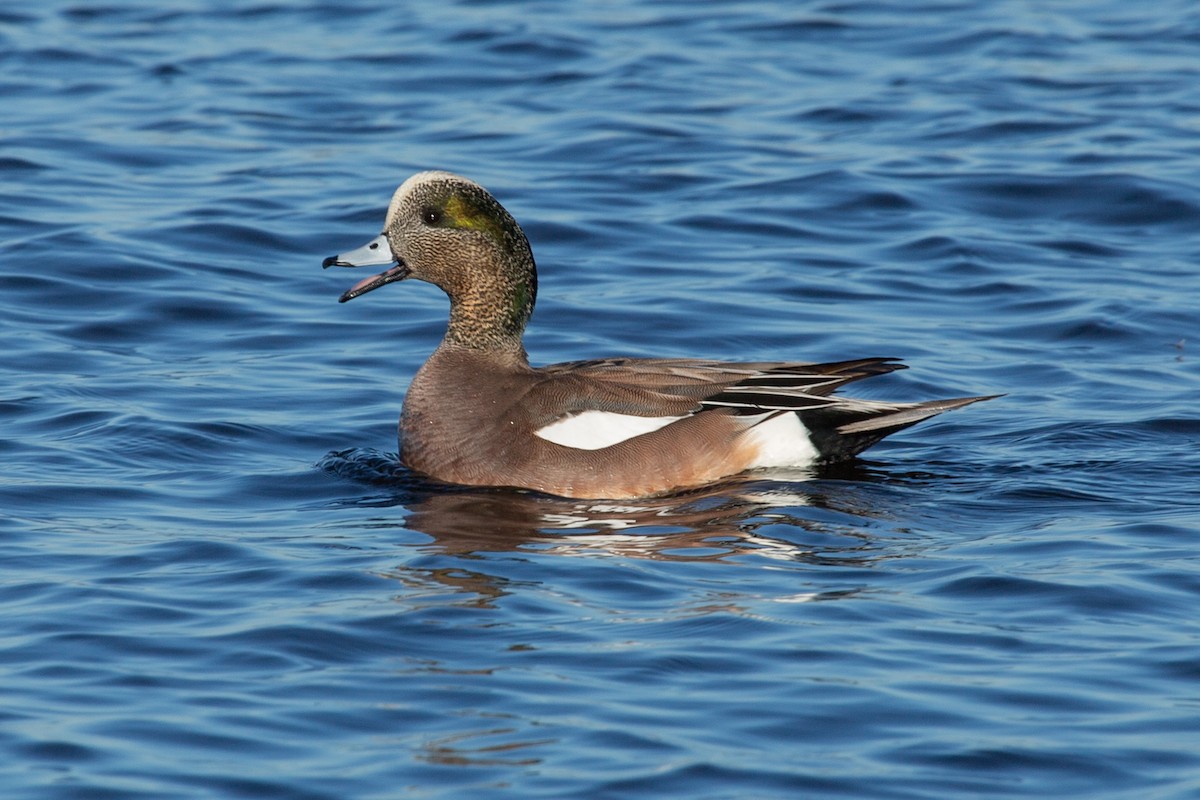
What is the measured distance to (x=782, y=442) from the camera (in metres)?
7.74

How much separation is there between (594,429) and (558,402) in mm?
186

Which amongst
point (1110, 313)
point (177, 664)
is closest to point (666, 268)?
point (1110, 313)

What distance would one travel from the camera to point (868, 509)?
7234 mm

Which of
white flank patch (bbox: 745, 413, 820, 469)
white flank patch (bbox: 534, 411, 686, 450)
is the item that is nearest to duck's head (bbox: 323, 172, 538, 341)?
white flank patch (bbox: 534, 411, 686, 450)

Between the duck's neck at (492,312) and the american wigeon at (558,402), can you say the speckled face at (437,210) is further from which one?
the duck's neck at (492,312)

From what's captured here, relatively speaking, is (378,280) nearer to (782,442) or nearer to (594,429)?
(594,429)

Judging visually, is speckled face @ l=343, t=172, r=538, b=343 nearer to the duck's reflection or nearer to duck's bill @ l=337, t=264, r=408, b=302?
duck's bill @ l=337, t=264, r=408, b=302

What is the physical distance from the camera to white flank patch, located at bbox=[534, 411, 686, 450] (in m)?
7.46

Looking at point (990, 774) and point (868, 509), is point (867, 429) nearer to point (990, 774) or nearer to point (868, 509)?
point (868, 509)

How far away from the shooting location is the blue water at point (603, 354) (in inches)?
203

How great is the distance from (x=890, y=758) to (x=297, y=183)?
8.49m

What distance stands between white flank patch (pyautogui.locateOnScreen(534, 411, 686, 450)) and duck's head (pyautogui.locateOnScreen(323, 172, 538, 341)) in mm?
695

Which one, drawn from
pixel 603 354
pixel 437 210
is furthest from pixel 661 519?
pixel 603 354

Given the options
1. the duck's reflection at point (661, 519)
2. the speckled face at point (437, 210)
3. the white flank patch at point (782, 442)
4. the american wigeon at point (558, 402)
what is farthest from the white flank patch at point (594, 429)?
the speckled face at point (437, 210)
